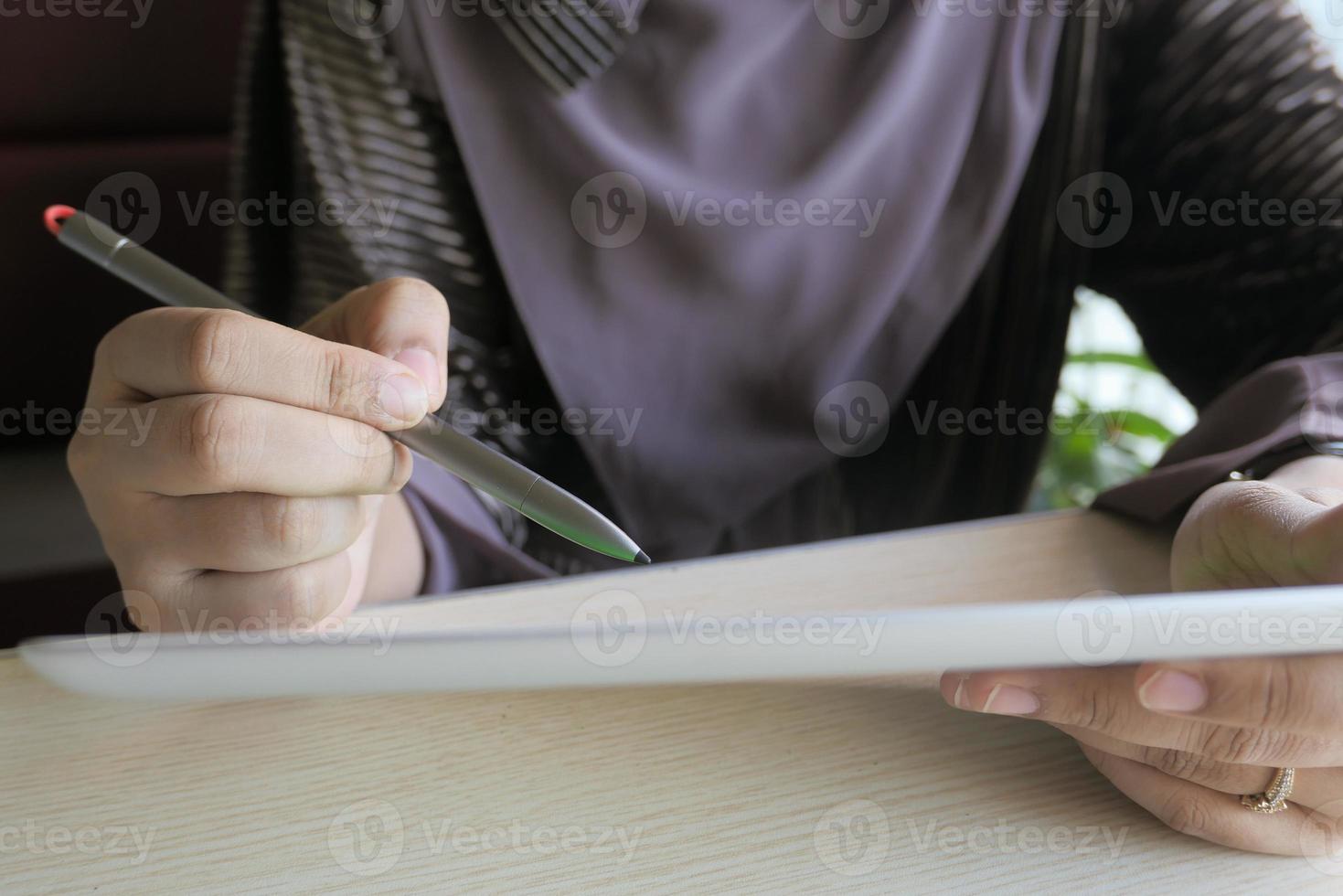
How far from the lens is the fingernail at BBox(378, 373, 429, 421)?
38 cm

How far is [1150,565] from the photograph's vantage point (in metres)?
0.45

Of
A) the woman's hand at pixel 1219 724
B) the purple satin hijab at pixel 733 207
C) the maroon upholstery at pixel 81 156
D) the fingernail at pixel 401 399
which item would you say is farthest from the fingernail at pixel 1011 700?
the maroon upholstery at pixel 81 156

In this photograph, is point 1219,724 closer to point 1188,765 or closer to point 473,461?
point 1188,765

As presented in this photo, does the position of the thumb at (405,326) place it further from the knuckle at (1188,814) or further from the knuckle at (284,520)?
the knuckle at (1188,814)

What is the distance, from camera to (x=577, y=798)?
33 cm

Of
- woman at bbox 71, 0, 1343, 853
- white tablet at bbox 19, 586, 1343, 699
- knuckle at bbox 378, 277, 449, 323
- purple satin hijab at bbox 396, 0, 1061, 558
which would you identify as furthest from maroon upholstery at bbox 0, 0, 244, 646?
white tablet at bbox 19, 586, 1343, 699

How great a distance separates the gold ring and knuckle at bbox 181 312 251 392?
0.39 m

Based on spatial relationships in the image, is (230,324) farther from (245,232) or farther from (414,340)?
(245,232)

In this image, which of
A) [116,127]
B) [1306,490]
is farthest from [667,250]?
[116,127]

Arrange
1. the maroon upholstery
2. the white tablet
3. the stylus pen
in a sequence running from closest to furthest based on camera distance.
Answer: the white tablet, the stylus pen, the maroon upholstery

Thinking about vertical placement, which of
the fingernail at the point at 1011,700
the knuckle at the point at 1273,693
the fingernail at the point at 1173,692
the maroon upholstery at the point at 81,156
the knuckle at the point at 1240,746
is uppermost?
→ the knuckle at the point at 1273,693

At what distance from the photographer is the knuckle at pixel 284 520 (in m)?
0.39

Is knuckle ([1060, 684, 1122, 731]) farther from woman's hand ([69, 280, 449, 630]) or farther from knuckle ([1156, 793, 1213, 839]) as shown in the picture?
woman's hand ([69, 280, 449, 630])

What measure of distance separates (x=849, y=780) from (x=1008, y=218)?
552 millimetres
